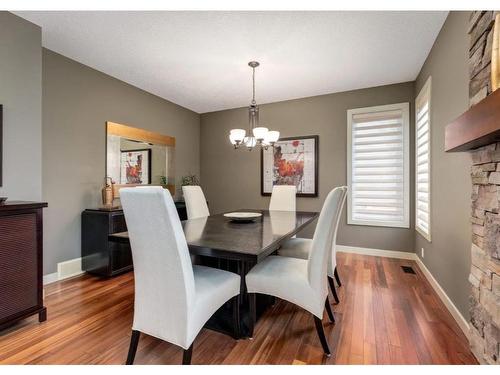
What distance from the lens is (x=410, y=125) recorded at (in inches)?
140

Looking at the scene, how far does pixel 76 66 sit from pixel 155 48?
1077 mm

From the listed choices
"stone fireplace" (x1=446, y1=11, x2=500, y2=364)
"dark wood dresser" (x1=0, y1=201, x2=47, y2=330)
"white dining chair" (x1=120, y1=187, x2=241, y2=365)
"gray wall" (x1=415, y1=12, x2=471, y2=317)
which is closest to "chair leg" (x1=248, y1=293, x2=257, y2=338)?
"white dining chair" (x1=120, y1=187, x2=241, y2=365)

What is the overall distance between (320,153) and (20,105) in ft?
12.0

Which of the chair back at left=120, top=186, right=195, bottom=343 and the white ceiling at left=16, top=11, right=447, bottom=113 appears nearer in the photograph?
the chair back at left=120, top=186, right=195, bottom=343

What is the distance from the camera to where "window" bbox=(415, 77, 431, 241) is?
2.80 metres

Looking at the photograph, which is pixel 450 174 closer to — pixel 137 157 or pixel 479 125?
pixel 479 125

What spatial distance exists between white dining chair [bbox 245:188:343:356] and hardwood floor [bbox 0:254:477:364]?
188 mm

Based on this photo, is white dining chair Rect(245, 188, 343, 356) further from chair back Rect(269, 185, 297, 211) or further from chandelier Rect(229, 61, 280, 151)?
chair back Rect(269, 185, 297, 211)

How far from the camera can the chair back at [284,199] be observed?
11.5 ft

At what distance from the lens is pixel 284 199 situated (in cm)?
354

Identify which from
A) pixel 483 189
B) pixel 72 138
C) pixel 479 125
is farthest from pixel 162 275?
pixel 72 138

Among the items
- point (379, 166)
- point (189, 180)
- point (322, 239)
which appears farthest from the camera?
point (189, 180)

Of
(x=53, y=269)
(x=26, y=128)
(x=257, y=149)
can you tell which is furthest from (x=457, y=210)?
(x=53, y=269)

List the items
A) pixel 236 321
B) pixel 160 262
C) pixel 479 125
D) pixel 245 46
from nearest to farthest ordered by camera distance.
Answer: pixel 479 125 < pixel 160 262 < pixel 236 321 < pixel 245 46
